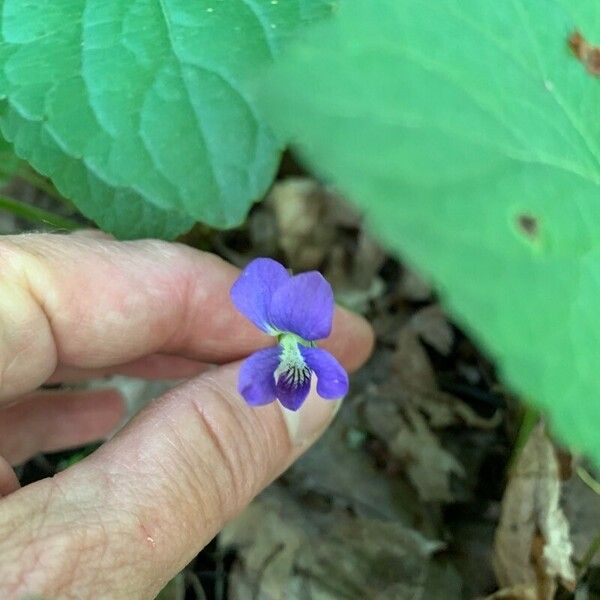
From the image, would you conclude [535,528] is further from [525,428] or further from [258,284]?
[258,284]

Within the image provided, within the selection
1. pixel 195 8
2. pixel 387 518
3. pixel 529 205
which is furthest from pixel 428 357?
pixel 529 205

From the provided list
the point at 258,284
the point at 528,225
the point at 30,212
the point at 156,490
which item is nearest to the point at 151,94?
the point at 258,284

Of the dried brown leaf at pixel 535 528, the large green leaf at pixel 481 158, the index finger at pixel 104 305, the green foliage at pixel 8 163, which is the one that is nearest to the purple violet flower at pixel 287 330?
the index finger at pixel 104 305

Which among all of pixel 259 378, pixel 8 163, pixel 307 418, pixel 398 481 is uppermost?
pixel 259 378

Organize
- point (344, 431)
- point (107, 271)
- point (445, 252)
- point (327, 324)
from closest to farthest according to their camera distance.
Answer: point (445, 252) < point (327, 324) < point (107, 271) < point (344, 431)

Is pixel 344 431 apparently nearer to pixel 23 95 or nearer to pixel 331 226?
pixel 331 226

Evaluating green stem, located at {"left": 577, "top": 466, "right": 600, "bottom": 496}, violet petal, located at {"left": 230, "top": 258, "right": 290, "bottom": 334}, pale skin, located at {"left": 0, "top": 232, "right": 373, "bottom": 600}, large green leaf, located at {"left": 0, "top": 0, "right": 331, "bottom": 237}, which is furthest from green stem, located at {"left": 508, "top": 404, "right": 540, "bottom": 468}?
large green leaf, located at {"left": 0, "top": 0, "right": 331, "bottom": 237}
